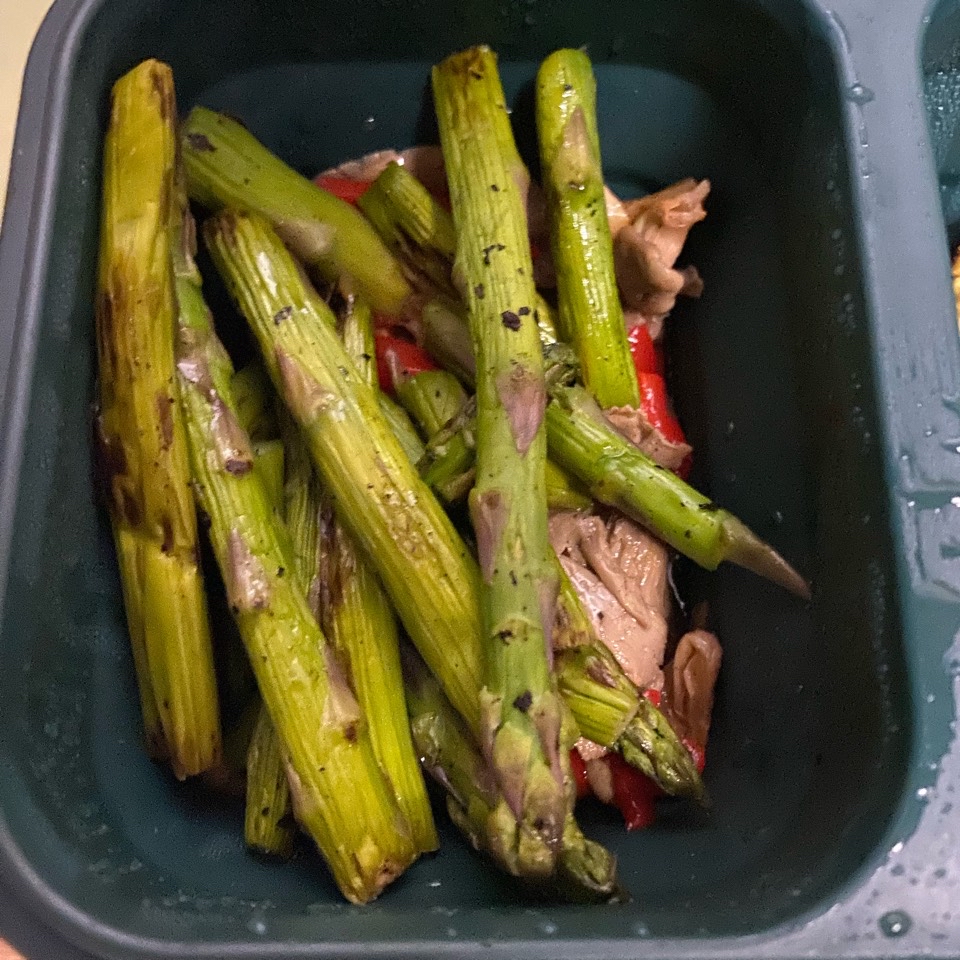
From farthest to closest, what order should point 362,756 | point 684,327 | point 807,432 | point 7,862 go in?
point 684,327, point 807,432, point 362,756, point 7,862

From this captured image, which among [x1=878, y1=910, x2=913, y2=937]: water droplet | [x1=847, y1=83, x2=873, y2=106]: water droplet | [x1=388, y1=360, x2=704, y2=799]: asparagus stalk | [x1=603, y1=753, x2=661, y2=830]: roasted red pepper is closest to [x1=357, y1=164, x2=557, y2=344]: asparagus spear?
[x1=388, y1=360, x2=704, y2=799]: asparagus stalk

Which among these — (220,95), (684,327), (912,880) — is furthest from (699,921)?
(220,95)

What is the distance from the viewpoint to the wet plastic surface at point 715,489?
0.70 meters

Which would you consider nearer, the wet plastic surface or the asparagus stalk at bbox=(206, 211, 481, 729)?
the wet plastic surface

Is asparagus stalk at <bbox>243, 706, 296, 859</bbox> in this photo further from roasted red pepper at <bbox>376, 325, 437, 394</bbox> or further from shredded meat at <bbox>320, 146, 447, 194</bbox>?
shredded meat at <bbox>320, 146, 447, 194</bbox>

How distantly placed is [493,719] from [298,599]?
0.73ft

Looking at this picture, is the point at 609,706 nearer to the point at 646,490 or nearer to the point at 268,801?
the point at 646,490

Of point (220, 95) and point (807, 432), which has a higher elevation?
point (220, 95)

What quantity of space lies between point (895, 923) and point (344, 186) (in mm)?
1003

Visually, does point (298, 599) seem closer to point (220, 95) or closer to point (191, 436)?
point (191, 436)

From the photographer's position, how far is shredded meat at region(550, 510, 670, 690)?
39.7 inches

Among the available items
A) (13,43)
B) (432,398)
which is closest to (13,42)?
(13,43)

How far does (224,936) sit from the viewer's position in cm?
69

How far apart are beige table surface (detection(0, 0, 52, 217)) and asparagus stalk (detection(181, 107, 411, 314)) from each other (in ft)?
0.86
